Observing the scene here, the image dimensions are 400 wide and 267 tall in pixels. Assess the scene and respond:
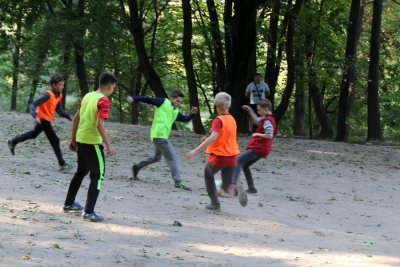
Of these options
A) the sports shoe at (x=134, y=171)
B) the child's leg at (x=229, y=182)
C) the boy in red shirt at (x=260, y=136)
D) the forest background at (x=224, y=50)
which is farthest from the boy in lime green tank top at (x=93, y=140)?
the forest background at (x=224, y=50)

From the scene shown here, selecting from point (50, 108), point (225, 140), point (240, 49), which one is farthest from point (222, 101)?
point (240, 49)

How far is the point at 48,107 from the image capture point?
11.7 meters

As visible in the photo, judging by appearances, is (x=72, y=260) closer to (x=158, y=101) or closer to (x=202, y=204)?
(x=202, y=204)

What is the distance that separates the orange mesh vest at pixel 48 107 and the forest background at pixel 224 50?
9.14m

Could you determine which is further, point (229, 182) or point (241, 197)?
point (229, 182)

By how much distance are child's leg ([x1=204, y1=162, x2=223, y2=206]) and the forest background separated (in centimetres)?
1086

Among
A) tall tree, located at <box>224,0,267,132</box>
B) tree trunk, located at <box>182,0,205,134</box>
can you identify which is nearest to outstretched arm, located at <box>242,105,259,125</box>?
tall tree, located at <box>224,0,267,132</box>

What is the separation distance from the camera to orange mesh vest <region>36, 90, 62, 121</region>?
1156cm

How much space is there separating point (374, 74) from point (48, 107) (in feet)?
50.6

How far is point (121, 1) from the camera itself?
2692cm

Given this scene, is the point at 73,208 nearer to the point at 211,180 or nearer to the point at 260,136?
the point at 211,180

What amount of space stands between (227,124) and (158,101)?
2.24m

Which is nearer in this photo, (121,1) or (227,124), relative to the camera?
(227,124)

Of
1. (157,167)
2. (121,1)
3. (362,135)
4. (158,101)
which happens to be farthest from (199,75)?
(158,101)
